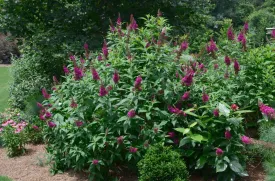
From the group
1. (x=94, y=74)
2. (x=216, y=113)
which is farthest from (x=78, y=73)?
(x=216, y=113)

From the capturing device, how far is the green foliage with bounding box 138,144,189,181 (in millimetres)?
3805

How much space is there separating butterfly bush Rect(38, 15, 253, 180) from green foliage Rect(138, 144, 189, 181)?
0.79ft

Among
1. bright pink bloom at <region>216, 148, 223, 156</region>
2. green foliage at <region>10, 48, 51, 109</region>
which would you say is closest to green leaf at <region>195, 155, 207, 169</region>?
bright pink bloom at <region>216, 148, 223, 156</region>

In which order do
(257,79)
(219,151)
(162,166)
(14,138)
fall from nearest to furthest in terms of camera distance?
1. (162,166)
2. (219,151)
3. (257,79)
4. (14,138)

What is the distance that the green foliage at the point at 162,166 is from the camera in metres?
3.80

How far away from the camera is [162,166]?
381cm

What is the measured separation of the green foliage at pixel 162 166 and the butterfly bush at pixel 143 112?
24 centimetres

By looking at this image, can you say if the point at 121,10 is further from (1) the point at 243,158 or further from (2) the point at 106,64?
(1) the point at 243,158

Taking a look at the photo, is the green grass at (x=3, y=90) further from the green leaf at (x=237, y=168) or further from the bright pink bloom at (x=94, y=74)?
the green leaf at (x=237, y=168)

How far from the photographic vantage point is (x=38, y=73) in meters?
8.55

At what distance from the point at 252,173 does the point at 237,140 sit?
19.5 inches

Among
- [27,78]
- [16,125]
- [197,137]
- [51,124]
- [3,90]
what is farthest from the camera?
[3,90]

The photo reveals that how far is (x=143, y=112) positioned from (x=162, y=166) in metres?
0.78

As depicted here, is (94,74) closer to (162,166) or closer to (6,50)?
(162,166)
